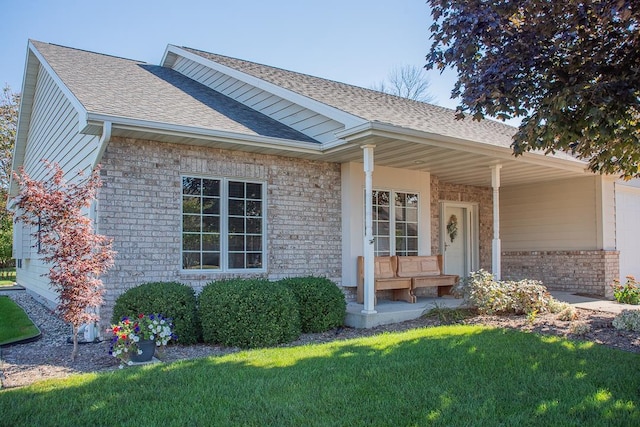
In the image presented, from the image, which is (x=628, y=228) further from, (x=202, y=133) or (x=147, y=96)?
(x=147, y=96)

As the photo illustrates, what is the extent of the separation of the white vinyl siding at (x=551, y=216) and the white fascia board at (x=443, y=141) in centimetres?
202

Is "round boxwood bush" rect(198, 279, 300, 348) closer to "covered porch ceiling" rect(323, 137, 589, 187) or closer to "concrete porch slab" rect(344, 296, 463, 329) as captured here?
"concrete porch slab" rect(344, 296, 463, 329)

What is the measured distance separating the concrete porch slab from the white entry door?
323 centimetres

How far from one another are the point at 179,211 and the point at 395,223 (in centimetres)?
462

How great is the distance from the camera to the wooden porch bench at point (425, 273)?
9.87 meters

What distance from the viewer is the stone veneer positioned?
741 centimetres

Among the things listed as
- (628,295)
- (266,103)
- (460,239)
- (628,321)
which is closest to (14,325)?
(266,103)

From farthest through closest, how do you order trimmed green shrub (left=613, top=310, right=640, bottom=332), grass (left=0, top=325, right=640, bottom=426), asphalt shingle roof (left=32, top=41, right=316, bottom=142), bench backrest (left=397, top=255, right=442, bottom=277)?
bench backrest (left=397, top=255, right=442, bottom=277), asphalt shingle roof (left=32, top=41, right=316, bottom=142), trimmed green shrub (left=613, top=310, right=640, bottom=332), grass (left=0, top=325, right=640, bottom=426)

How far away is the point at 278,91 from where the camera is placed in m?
9.60

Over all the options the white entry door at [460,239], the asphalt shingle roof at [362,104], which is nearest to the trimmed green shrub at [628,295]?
the white entry door at [460,239]

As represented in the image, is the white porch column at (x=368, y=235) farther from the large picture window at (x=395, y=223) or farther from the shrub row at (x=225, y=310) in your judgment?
the large picture window at (x=395, y=223)

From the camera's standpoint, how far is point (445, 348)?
20.1ft

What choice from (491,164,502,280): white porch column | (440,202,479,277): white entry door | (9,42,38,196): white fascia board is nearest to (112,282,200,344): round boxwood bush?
(491,164,502,280): white porch column

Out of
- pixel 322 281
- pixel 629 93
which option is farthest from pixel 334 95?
pixel 629 93
